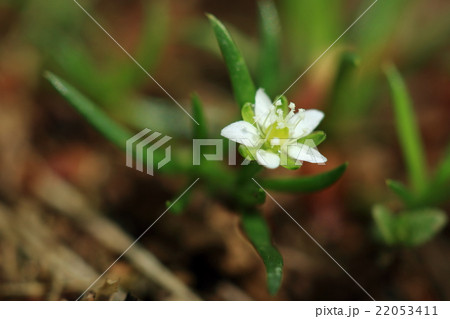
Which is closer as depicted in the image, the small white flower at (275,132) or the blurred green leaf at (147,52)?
the small white flower at (275,132)

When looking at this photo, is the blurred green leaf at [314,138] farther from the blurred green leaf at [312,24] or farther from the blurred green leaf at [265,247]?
the blurred green leaf at [312,24]

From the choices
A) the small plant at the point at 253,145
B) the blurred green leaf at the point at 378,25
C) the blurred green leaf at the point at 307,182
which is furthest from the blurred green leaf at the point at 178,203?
the blurred green leaf at the point at 378,25

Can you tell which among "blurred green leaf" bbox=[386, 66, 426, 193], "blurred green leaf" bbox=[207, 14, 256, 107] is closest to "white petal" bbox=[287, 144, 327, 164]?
"blurred green leaf" bbox=[207, 14, 256, 107]

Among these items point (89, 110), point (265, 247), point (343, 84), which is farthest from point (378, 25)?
point (89, 110)

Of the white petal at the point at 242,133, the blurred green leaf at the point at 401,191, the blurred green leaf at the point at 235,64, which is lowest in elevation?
the blurred green leaf at the point at 401,191

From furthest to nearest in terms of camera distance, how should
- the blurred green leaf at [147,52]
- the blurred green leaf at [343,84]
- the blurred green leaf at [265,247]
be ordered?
the blurred green leaf at [147,52], the blurred green leaf at [343,84], the blurred green leaf at [265,247]

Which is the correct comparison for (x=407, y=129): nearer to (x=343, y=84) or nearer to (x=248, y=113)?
(x=343, y=84)
